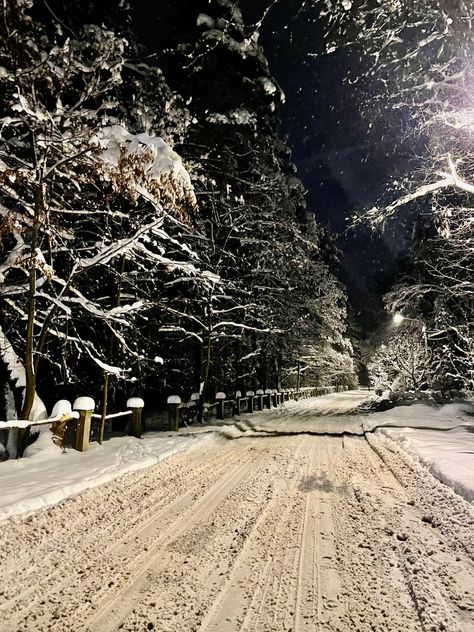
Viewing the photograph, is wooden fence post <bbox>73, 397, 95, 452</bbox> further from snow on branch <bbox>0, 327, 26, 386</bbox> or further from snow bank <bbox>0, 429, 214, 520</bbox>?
snow on branch <bbox>0, 327, 26, 386</bbox>

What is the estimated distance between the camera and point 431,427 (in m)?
11.9

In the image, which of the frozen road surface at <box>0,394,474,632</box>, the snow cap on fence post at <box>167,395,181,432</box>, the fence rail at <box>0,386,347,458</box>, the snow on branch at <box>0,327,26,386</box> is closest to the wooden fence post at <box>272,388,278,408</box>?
the fence rail at <box>0,386,347,458</box>

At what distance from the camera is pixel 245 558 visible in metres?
3.20

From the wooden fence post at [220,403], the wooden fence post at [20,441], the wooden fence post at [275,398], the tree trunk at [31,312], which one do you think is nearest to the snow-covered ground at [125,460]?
the wooden fence post at [20,441]

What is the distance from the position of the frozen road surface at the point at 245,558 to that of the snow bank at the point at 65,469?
261mm

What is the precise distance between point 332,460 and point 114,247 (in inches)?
227

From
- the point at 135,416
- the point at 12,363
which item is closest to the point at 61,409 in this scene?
the point at 12,363

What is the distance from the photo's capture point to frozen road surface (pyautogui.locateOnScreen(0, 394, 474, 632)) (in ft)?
7.98

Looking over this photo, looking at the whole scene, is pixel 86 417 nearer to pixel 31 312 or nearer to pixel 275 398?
pixel 31 312

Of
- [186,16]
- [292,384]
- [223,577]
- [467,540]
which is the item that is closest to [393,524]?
[467,540]

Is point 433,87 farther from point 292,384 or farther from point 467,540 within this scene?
point 292,384

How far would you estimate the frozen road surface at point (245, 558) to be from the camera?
7.98 ft

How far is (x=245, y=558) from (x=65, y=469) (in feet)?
13.1

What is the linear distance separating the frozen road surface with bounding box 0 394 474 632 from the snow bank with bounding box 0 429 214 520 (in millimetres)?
261
